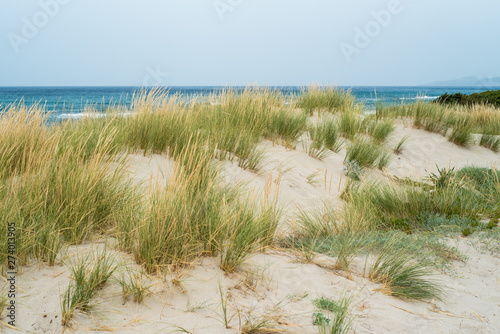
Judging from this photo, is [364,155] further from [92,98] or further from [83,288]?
[92,98]

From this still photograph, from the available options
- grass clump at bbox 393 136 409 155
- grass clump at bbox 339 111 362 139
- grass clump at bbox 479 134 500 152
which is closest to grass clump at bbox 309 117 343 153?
grass clump at bbox 339 111 362 139

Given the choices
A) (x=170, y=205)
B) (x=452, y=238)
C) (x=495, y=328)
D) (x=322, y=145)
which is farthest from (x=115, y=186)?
(x=322, y=145)

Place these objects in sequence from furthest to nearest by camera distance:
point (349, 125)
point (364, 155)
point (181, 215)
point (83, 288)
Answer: point (349, 125) → point (364, 155) → point (181, 215) → point (83, 288)

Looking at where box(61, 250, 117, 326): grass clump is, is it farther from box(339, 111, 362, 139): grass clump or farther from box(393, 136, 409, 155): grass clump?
box(393, 136, 409, 155): grass clump

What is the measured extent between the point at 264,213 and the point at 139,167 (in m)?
1.96

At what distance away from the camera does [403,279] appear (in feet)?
8.23

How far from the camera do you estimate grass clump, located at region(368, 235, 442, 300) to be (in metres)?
2.41

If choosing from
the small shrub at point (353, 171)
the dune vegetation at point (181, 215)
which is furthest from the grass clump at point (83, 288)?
the small shrub at point (353, 171)

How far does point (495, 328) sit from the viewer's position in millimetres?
2141

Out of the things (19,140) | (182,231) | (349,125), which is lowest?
(182,231)

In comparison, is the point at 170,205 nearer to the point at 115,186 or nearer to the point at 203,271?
the point at 203,271

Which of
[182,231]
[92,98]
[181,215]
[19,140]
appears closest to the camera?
[182,231]

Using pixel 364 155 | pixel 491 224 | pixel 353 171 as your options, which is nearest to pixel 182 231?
pixel 491 224

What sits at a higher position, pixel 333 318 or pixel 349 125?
pixel 349 125
